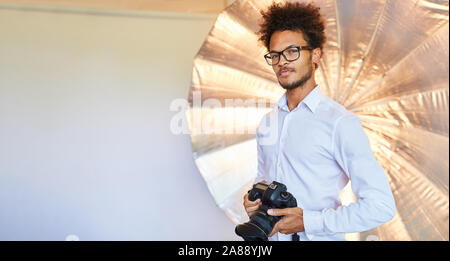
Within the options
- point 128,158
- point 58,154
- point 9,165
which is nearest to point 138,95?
point 128,158

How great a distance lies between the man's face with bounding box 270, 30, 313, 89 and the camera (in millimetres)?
1013

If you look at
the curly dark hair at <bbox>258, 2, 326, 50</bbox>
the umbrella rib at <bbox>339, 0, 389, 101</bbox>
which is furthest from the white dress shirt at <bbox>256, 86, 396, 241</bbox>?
the umbrella rib at <bbox>339, 0, 389, 101</bbox>

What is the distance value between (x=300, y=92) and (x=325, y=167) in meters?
0.22

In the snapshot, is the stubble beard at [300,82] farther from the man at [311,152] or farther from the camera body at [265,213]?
the camera body at [265,213]

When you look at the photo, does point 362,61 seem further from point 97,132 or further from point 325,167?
point 97,132

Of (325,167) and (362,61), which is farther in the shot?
(362,61)

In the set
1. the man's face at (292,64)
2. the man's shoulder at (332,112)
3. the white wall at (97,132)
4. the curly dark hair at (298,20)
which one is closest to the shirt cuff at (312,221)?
the man's shoulder at (332,112)

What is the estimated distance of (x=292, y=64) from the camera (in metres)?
1.01

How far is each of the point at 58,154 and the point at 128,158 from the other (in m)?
0.35

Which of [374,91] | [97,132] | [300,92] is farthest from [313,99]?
[97,132]

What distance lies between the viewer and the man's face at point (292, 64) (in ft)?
3.32

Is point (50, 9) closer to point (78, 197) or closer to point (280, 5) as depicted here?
point (78, 197)

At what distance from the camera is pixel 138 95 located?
6.46 ft

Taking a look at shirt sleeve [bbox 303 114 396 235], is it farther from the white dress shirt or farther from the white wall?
the white wall
